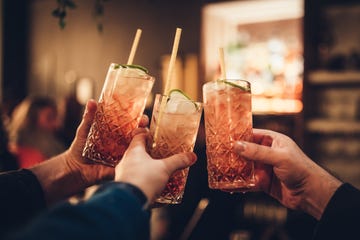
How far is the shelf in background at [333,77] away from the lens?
4454 mm

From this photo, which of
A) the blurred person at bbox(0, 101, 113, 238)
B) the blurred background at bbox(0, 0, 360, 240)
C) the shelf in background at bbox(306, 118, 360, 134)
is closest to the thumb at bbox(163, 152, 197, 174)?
the blurred person at bbox(0, 101, 113, 238)

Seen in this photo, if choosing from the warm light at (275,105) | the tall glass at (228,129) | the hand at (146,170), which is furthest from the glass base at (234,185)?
the warm light at (275,105)

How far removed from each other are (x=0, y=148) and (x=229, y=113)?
2.51 m

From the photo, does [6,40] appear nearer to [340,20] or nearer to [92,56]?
[92,56]

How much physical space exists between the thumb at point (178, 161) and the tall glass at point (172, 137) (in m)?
0.12

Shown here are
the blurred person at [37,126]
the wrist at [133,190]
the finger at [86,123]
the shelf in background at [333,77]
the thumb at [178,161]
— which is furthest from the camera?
the blurred person at [37,126]

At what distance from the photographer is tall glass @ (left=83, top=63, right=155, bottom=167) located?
1.54 meters

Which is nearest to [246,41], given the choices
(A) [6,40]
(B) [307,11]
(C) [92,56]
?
(B) [307,11]

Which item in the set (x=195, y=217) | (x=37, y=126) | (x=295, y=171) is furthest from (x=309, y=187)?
(x=37, y=126)

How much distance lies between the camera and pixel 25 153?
13.5 feet

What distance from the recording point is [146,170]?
46.3 inches

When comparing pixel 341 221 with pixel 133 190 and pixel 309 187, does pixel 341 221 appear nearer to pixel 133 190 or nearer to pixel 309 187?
pixel 309 187

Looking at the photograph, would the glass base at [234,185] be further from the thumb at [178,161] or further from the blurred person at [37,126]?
the blurred person at [37,126]

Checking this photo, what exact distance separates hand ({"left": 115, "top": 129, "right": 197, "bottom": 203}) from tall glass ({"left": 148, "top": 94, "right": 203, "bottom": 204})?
14 cm
